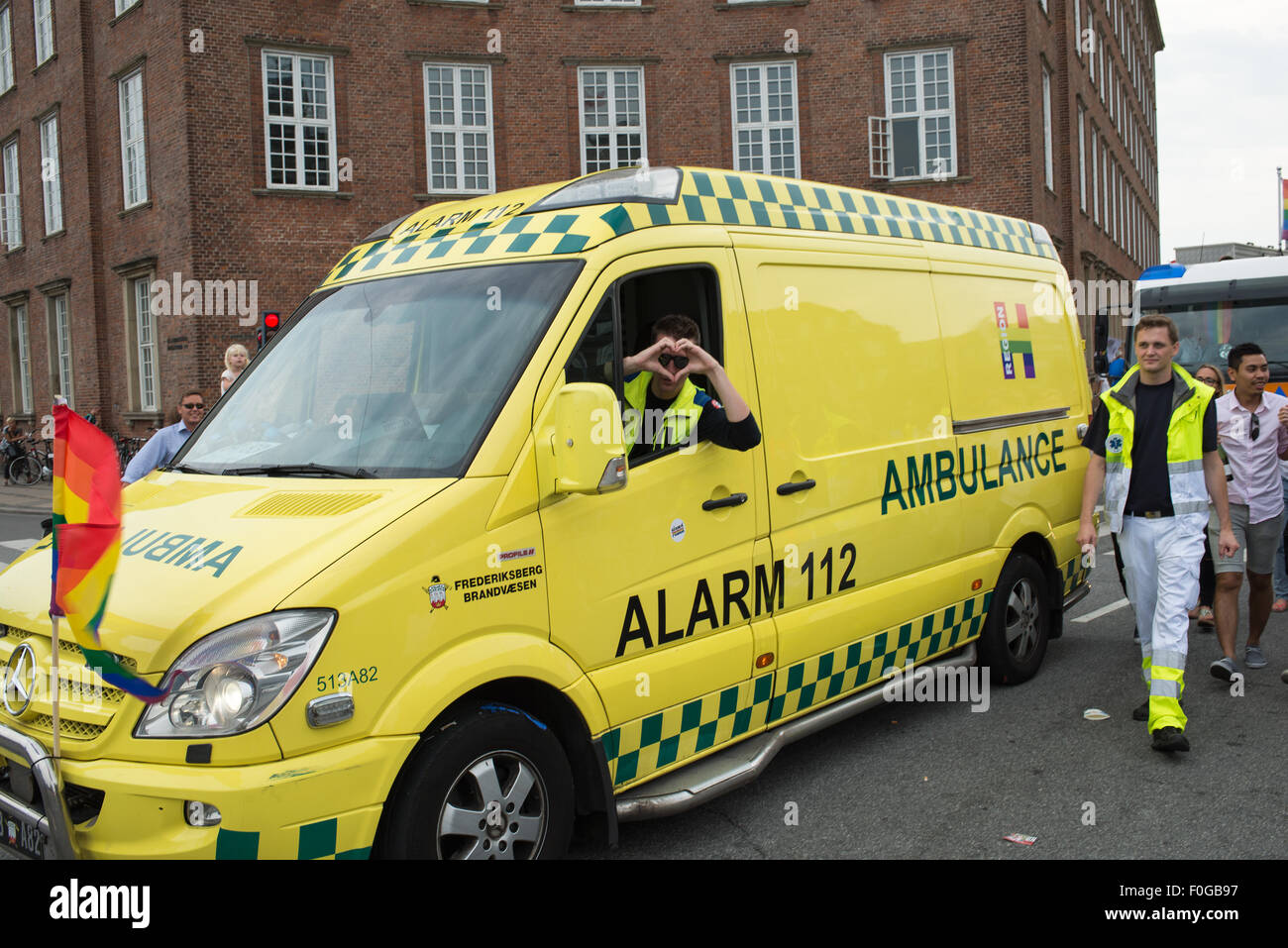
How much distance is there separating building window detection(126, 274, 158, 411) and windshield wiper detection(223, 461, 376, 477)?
2115 centimetres

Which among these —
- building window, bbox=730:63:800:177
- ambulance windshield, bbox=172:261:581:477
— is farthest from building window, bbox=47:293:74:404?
ambulance windshield, bbox=172:261:581:477

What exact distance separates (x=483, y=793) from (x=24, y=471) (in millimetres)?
25005

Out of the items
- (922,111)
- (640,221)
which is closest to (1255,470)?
(640,221)

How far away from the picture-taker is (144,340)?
24.0 m

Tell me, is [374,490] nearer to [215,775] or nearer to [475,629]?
[475,629]

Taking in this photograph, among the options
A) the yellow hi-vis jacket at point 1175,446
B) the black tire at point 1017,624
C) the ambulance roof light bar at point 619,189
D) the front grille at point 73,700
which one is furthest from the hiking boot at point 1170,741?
the front grille at point 73,700

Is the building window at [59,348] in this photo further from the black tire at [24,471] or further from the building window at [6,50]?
the building window at [6,50]

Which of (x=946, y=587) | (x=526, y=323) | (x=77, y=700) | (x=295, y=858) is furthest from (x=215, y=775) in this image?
(x=946, y=587)

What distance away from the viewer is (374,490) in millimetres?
3465

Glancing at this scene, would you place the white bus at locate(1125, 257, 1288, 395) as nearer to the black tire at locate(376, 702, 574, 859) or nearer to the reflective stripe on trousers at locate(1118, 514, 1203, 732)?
the reflective stripe on trousers at locate(1118, 514, 1203, 732)

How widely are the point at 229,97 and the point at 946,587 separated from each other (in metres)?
19.6

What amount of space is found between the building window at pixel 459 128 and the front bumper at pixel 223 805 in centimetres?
2086

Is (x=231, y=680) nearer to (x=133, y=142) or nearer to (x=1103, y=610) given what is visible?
(x=1103, y=610)

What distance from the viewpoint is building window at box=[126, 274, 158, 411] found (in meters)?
23.5
